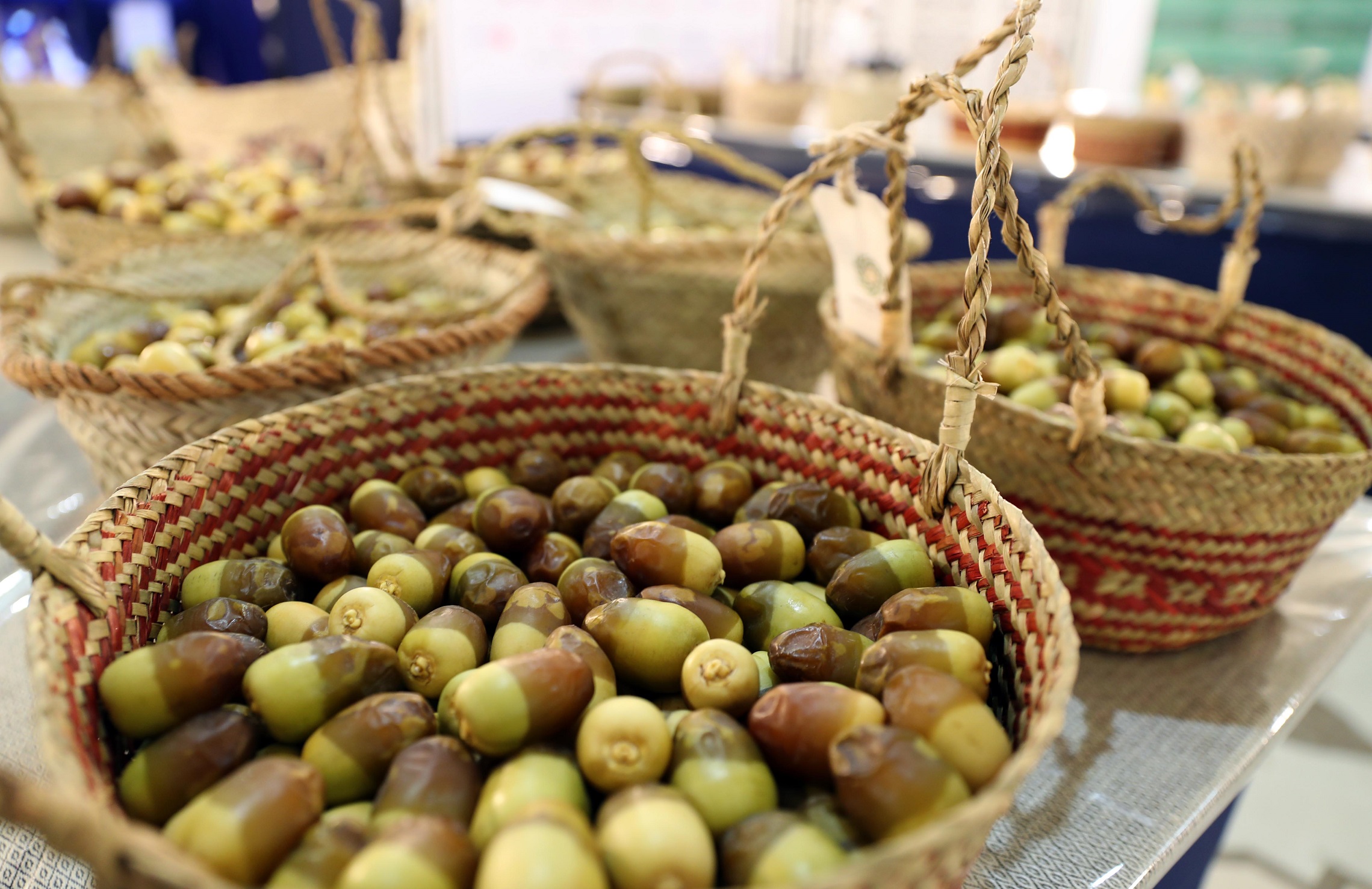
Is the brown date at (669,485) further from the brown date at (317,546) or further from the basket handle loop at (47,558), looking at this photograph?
Answer: the basket handle loop at (47,558)

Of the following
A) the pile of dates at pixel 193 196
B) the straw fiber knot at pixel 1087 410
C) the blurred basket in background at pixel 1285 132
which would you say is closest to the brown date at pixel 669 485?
the straw fiber knot at pixel 1087 410

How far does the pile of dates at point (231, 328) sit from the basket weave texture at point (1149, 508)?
2.62 feet

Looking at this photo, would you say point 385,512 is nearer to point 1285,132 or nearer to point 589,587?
point 589,587

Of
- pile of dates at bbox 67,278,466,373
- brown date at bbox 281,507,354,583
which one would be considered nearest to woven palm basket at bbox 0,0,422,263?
pile of dates at bbox 67,278,466,373

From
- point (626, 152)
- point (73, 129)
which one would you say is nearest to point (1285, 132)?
point (626, 152)

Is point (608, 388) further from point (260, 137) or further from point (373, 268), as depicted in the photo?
point (260, 137)

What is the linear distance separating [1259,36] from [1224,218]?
6.71 meters

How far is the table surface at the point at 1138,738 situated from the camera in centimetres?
83

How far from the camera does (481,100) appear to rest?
5516 mm

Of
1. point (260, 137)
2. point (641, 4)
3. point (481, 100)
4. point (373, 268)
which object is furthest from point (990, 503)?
point (641, 4)

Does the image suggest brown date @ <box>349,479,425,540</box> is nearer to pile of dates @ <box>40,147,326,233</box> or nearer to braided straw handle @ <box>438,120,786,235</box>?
braided straw handle @ <box>438,120,786,235</box>

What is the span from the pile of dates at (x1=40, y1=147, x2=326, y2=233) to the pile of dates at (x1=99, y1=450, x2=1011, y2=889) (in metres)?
1.26

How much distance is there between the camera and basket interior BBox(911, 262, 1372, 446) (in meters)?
1.30

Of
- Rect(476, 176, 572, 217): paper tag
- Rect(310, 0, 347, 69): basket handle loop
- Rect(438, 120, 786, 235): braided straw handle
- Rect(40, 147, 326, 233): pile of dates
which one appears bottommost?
Rect(40, 147, 326, 233): pile of dates
